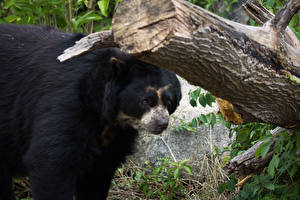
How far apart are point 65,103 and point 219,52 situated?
1.43 metres

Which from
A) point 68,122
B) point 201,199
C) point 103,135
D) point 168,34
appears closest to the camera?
point 168,34

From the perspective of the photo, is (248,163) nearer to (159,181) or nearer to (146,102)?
(146,102)

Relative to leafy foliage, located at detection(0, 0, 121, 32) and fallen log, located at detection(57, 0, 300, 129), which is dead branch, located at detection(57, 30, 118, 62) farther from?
leafy foliage, located at detection(0, 0, 121, 32)

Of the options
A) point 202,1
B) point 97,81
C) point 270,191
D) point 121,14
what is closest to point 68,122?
point 97,81

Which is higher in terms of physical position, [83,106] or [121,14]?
[121,14]

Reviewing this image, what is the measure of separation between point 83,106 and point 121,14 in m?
1.35

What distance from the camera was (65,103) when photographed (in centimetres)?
321

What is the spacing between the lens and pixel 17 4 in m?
4.67

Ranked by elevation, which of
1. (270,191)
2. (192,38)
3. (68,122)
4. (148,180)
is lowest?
(148,180)

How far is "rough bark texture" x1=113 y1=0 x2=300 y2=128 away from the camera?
6.34 feet

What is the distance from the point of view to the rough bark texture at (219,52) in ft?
6.34

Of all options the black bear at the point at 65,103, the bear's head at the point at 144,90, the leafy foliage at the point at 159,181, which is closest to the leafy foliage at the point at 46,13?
the black bear at the point at 65,103

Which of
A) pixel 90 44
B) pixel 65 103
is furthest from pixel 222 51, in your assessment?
pixel 65 103

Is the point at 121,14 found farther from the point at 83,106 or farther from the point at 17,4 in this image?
the point at 17,4
